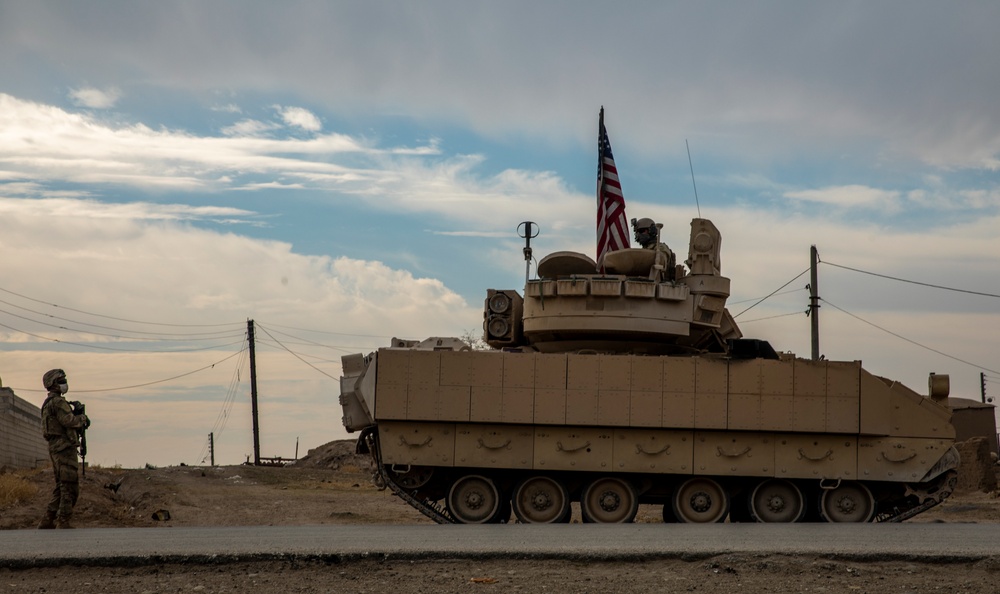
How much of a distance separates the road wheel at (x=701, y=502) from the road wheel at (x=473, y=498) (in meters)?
2.65

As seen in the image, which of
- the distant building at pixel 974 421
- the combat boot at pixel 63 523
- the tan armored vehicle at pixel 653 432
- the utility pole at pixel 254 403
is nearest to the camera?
the combat boot at pixel 63 523

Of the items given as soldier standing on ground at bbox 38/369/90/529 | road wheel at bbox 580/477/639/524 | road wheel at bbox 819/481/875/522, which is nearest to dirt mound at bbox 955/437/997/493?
road wheel at bbox 819/481/875/522

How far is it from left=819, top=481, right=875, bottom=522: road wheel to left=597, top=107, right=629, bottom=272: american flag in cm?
596

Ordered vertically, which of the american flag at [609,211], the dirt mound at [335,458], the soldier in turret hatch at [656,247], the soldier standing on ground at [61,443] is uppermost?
the american flag at [609,211]

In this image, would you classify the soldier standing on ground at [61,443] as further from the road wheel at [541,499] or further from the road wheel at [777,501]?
the road wheel at [777,501]

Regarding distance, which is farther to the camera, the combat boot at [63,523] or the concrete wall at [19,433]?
the concrete wall at [19,433]

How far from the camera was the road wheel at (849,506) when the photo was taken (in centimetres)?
1694

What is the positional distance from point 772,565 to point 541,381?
740 cm

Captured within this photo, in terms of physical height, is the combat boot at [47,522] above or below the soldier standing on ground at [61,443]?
below

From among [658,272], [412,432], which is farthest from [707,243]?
[412,432]

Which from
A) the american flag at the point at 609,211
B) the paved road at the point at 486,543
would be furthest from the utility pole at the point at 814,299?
the paved road at the point at 486,543

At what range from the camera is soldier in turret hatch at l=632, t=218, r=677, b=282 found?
17.8m

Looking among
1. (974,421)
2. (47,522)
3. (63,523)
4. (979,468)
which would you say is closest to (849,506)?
(63,523)

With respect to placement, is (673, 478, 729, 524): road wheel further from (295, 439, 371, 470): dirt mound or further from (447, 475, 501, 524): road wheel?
(295, 439, 371, 470): dirt mound
